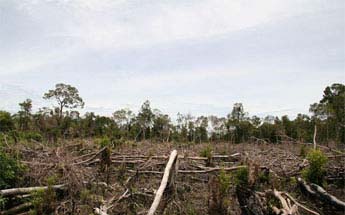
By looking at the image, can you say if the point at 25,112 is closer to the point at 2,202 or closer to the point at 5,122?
the point at 5,122

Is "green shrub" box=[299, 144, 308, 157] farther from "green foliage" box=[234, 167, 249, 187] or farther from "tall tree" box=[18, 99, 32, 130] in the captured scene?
"tall tree" box=[18, 99, 32, 130]

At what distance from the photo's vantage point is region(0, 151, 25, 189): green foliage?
696 cm

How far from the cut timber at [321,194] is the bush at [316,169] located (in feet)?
0.73

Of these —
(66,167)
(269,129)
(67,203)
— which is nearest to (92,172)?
(66,167)

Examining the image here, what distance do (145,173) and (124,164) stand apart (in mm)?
673

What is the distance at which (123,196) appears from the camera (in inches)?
257

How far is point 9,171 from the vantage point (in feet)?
23.2

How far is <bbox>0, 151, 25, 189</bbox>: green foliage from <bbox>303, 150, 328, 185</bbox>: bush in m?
5.70

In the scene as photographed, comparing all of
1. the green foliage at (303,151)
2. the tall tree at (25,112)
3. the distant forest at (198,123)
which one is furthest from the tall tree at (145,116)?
the green foliage at (303,151)

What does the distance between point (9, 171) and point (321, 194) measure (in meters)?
5.70

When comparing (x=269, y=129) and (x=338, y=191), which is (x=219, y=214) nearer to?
(x=338, y=191)

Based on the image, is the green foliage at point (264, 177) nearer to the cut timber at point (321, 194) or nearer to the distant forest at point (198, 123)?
the cut timber at point (321, 194)

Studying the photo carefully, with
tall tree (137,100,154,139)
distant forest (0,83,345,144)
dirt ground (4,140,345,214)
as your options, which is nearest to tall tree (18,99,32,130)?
distant forest (0,83,345,144)

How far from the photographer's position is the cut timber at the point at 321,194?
585 centimetres
